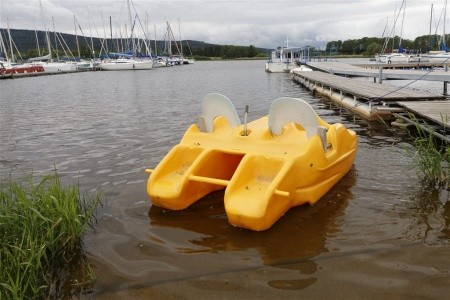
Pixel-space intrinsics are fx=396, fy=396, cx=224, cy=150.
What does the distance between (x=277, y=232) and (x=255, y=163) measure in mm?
926

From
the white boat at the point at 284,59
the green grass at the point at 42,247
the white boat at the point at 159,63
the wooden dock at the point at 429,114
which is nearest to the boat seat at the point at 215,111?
the green grass at the point at 42,247

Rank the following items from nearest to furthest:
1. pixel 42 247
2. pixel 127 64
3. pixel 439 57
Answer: pixel 42 247, pixel 439 57, pixel 127 64

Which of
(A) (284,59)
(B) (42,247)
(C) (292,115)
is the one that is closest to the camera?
(B) (42,247)

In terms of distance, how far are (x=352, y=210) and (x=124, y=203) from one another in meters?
3.20

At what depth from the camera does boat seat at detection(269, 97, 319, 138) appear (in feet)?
17.6

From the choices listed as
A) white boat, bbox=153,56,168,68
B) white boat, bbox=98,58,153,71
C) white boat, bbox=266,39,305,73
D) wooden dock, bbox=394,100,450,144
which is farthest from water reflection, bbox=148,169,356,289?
white boat, bbox=153,56,168,68

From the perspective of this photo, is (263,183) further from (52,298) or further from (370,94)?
(370,94)

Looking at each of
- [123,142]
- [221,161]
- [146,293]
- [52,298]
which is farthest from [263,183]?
[123,142]

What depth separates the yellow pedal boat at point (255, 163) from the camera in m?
4.60

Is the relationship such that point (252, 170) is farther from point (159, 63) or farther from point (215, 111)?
point (159, 63)

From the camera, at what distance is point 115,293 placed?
3.57 meters

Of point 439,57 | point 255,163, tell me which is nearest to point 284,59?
point 439,57

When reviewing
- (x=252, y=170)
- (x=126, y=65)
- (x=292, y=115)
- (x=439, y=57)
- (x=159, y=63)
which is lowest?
(x=252, y=170)

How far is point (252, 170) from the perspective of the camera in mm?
5020
